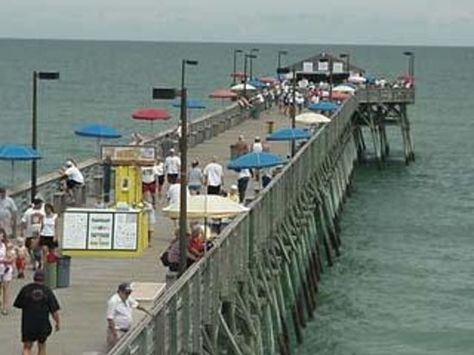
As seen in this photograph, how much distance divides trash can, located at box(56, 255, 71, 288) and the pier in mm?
205

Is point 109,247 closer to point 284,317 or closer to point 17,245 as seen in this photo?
point 17,245

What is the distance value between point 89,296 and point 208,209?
116 inches

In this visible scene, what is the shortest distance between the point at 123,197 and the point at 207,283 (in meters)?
8.70

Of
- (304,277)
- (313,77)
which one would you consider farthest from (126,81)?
(304,277)

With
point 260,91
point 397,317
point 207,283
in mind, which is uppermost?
point 260,91

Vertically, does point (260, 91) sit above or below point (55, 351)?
above

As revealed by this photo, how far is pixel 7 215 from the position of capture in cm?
2231

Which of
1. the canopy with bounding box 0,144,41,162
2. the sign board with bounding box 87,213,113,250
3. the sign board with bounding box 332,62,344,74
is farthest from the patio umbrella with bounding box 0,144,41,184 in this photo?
the sign board with bounding box 332,62,344,74

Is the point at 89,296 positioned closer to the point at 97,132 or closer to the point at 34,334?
the point at 34,334

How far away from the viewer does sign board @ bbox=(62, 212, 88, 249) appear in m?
22.0

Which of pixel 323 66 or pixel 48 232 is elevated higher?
pixel 323 66

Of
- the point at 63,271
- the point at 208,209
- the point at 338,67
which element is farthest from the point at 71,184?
the point at 338,67

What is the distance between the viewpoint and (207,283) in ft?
59.0

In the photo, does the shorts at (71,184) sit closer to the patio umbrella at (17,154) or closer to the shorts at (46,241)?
the patio umbrella at (17,154)
